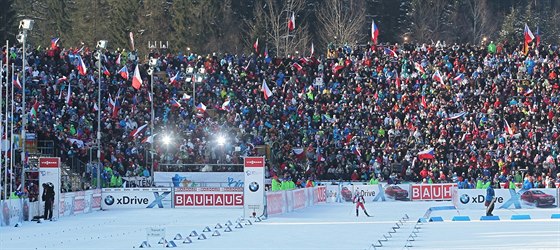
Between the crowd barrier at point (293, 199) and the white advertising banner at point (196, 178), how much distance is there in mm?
4459

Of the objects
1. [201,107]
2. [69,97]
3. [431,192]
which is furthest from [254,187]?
[201,107]

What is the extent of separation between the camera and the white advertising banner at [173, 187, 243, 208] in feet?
196

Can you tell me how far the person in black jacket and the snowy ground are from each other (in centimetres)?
69

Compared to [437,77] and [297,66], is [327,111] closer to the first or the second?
[297,66]

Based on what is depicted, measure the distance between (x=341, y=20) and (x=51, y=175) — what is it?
216 ft

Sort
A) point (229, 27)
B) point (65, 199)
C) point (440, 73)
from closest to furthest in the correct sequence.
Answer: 1. point (65, 199)
2. point (440, 73)
3. point (229, 27)

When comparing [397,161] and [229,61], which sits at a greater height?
[229,61]

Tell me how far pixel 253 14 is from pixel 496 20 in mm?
23147

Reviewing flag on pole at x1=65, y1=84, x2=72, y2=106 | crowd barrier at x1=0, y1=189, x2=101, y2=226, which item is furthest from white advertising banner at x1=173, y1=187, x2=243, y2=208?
flag on pole at x1=65, y1=84, x2=72, y2=106

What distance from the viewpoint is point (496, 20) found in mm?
120250

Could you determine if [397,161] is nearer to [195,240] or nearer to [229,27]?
[195,240]

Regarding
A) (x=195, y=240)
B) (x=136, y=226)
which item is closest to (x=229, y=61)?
(x=136, y=226)

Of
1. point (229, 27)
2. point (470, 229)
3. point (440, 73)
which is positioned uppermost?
point (229, 27)

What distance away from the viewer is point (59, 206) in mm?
50719
